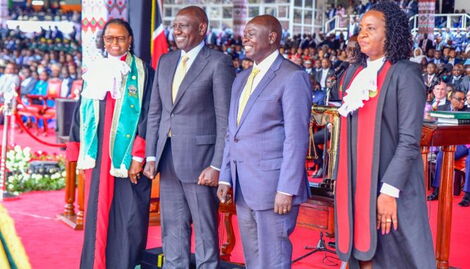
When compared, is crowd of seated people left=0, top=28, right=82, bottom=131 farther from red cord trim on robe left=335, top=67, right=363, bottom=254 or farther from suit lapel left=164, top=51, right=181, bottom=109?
red cord trim on robe left=335, top=67, right=363, bottom=254

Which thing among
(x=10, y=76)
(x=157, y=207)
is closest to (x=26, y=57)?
(x=10, y=76)

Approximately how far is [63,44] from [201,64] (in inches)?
832

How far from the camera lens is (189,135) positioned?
3688 millimetres

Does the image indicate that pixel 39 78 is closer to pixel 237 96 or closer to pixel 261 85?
pixel 237 96

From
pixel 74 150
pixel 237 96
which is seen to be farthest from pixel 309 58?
pixel 237 96

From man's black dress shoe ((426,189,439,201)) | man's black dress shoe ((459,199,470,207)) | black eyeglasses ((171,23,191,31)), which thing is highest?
black eyeglasses ((171,23,191,31))

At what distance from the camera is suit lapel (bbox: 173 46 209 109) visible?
3672mm

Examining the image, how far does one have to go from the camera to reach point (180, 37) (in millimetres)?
3656

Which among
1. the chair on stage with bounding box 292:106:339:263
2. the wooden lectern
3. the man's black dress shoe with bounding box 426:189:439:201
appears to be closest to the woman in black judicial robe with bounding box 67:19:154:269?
the chair on stage with bounding box 292:106:339:263

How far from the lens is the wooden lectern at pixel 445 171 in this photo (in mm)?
3906

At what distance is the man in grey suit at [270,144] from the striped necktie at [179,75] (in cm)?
49

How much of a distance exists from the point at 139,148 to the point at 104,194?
34 centimetres

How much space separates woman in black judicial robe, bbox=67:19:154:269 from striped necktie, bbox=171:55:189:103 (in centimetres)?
35

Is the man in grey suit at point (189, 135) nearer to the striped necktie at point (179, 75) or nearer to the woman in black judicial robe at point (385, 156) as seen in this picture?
the striped necktie at point (179, 75)
